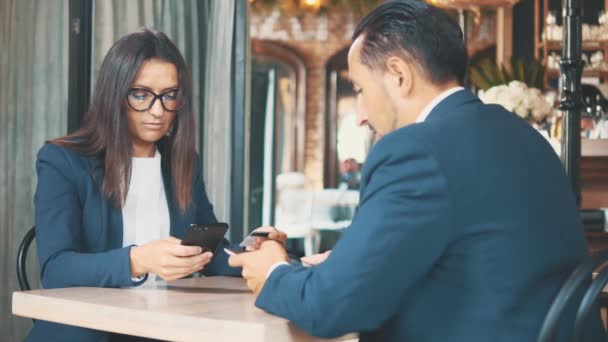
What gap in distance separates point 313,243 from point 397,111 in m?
8.39

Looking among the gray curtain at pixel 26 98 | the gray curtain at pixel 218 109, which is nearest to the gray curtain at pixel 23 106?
the gray curtain at pixel 26 98

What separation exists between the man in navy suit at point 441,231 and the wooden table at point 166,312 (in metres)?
0.07

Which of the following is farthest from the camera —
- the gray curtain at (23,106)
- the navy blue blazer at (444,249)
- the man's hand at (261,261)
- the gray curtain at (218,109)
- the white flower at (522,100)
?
the white flower at (522,100)

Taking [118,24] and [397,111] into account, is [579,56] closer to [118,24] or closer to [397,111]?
[118,24]

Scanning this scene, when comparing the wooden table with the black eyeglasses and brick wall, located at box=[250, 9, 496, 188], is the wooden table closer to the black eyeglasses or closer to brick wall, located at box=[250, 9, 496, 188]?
the black eyeglasses

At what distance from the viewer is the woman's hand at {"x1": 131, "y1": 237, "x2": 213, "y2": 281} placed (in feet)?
6.55

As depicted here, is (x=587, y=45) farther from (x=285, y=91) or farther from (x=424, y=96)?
(x=424, y=96)

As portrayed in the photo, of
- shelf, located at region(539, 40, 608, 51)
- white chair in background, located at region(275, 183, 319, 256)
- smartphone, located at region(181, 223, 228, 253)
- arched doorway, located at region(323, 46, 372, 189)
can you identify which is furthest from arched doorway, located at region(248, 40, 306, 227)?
smartphone, located at region(181, 223, 228, 253)

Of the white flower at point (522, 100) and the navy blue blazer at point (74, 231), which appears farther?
the white flower at point (522, 100)

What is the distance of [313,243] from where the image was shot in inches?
395

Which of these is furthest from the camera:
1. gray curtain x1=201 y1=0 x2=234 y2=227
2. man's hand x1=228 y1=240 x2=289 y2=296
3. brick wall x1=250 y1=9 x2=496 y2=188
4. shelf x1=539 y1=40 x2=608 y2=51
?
brick wall x1=250 y1=9 x2=496 y2=188

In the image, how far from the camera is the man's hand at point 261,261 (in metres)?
1.71

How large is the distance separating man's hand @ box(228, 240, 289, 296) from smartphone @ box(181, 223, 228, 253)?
269 mm

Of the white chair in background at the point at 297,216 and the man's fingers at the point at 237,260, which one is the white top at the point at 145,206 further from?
the white chair in background at the point at 297,216
